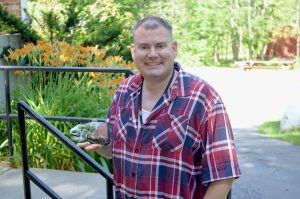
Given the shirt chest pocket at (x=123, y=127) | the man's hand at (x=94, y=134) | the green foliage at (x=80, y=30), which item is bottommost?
the man's hand at (x=94, y=134)

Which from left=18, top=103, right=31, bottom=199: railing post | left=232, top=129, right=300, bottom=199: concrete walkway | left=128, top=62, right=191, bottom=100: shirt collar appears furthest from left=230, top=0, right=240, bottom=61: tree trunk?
left=128, top=62, right=191, bottom=100: shirt collar

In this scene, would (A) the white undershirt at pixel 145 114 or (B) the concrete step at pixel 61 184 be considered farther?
(B) the concrete step at pixel 61 184

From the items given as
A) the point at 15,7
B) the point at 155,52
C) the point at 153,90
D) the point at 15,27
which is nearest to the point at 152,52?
the point at 155,52

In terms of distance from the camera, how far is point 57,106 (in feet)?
17.2

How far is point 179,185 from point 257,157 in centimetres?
640

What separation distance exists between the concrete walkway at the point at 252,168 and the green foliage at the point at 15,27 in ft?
10.8

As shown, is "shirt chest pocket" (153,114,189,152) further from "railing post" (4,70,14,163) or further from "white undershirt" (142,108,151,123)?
"railing post" (4,70,14,163)

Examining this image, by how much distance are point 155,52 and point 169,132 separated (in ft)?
1.05

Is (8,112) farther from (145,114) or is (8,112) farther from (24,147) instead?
(145,114)

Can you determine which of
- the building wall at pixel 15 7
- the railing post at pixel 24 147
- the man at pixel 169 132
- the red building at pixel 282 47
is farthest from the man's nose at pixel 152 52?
the red building at pixel 282 47

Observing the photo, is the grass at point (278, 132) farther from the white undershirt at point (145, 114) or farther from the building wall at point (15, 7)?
the white undershirt at point (145, 114)

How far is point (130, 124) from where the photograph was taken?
194 cm

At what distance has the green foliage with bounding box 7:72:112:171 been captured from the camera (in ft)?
16.3

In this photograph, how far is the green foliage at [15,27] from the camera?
7445 mm
